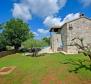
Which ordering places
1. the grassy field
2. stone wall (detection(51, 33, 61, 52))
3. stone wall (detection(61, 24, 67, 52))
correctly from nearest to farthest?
1. the grassy field
2. stone wall (detection(61, 24, 67, 52))
3. stone wall (detection(51, 33, 61, 52))

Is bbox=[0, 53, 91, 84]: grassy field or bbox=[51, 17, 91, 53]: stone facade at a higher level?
bbox=[51, 17, 91, 53]: stone facade

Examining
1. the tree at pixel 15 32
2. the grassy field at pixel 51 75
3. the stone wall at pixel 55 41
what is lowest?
the grassy field at pixel 51 75

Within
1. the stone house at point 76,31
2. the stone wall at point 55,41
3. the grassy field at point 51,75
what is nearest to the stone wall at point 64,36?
the stone house at point 76,31

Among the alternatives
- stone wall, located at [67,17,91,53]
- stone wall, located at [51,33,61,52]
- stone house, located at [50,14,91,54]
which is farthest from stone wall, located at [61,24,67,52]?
stone wall, located at [67,17,91,53]

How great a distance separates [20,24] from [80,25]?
1047 inches

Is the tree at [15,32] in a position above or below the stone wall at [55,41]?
above

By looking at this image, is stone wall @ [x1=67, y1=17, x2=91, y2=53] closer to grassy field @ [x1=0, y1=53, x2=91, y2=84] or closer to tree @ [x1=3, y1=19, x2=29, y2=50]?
grassy field @ [x1=0, y1=53, x2=91, y2=84]

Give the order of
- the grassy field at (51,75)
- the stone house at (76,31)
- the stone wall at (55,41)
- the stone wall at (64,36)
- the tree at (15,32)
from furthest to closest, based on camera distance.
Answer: the tree at (15,32)
the stone wall at (55,41)
the stone wall at (64,36)
the stone house at (76,31)
the grassy field at (51,75)

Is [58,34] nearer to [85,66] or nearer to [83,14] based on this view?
[83,14]

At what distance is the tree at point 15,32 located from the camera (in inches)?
2413

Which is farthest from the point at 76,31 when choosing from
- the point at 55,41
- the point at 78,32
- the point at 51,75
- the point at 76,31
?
the point at 51,75

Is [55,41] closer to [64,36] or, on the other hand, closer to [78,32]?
[64,36]

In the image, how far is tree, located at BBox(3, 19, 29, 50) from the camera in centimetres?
6128

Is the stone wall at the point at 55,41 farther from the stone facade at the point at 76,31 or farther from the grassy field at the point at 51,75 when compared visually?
the grassy field at the point at 51,75
